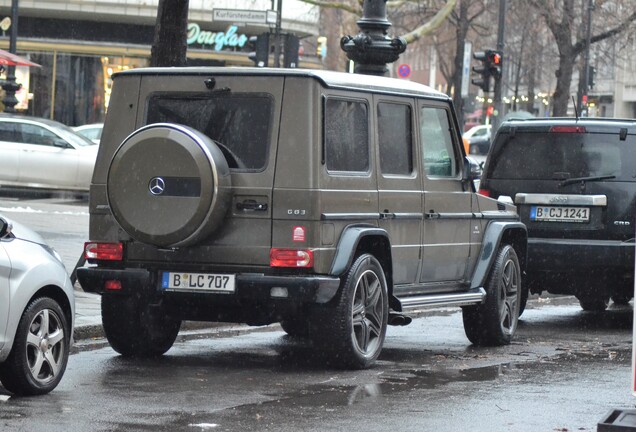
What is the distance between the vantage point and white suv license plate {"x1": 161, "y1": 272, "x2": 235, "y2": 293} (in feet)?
32.3

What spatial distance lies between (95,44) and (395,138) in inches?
1449

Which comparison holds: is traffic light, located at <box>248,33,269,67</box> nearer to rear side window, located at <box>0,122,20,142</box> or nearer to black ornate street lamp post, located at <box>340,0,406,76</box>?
rear side window, located at <box>0,122,20,142</box>

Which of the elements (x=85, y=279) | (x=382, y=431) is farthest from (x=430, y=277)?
(x=382, y=431)

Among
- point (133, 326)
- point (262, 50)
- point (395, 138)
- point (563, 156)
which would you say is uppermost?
point (262, 50)

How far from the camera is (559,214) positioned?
1378 centimetres

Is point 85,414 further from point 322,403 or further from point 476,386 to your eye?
point 476,386

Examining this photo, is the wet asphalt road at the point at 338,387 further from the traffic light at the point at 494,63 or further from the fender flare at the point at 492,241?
the traffic light at the point at 494,63

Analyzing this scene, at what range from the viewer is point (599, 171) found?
1367 cm

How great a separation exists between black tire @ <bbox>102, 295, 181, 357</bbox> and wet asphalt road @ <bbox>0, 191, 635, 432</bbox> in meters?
0.13

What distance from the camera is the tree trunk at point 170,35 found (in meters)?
13.4

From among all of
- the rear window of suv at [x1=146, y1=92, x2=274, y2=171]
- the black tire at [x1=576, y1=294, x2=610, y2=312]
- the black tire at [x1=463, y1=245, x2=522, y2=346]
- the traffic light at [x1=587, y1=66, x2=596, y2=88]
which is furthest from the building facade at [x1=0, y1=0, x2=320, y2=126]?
the rear window of suv at [x1=146, y1=92, x2=274, y2=171]

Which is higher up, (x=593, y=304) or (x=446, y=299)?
(x=446, y=299)

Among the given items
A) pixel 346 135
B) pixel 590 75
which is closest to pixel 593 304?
pixel 346 135

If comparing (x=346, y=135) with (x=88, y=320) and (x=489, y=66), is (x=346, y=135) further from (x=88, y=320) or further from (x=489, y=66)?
(x=489, y=66)
